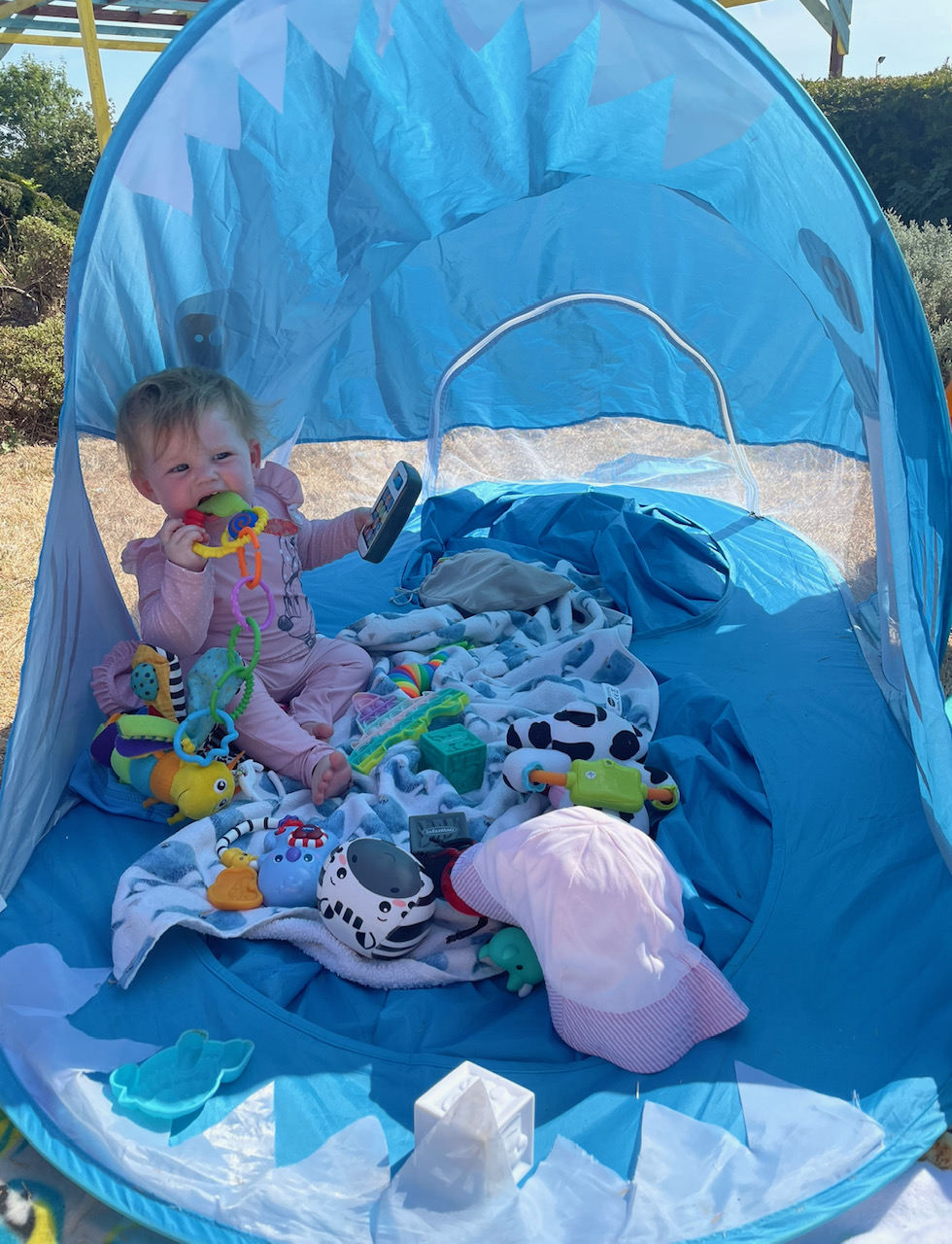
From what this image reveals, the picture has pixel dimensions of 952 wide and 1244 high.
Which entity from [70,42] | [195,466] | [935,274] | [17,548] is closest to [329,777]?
[195,466]

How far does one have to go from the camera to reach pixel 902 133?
6238 millimetres

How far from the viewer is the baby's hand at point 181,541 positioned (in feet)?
5.66

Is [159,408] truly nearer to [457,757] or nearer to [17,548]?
[457,757]

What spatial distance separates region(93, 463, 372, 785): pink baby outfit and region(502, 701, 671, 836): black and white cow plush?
0.36 metres

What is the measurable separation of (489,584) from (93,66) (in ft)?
11.7

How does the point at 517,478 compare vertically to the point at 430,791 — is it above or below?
above

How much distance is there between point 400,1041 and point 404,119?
67.2 inches

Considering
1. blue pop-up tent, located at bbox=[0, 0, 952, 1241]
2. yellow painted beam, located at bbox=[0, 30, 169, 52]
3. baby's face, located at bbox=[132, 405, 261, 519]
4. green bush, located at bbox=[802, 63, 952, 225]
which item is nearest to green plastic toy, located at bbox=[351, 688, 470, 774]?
blue pop-up tent, located at bbox=[0, 0, 952, 1241]

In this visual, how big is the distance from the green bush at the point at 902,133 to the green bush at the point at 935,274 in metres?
0.82

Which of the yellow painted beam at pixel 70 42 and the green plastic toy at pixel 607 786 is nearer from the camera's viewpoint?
the green plastic toy at pixel 607 786

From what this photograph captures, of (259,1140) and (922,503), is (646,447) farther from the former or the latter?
(259,1140)

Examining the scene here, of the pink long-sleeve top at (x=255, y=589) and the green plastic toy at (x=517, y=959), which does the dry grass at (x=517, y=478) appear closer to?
the pink long-sleeve top at (x=255, y=589)

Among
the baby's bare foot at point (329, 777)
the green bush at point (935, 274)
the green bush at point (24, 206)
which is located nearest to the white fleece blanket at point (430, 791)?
the baby's bare foot at point (329, 777)

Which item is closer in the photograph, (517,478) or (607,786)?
(607,786)
